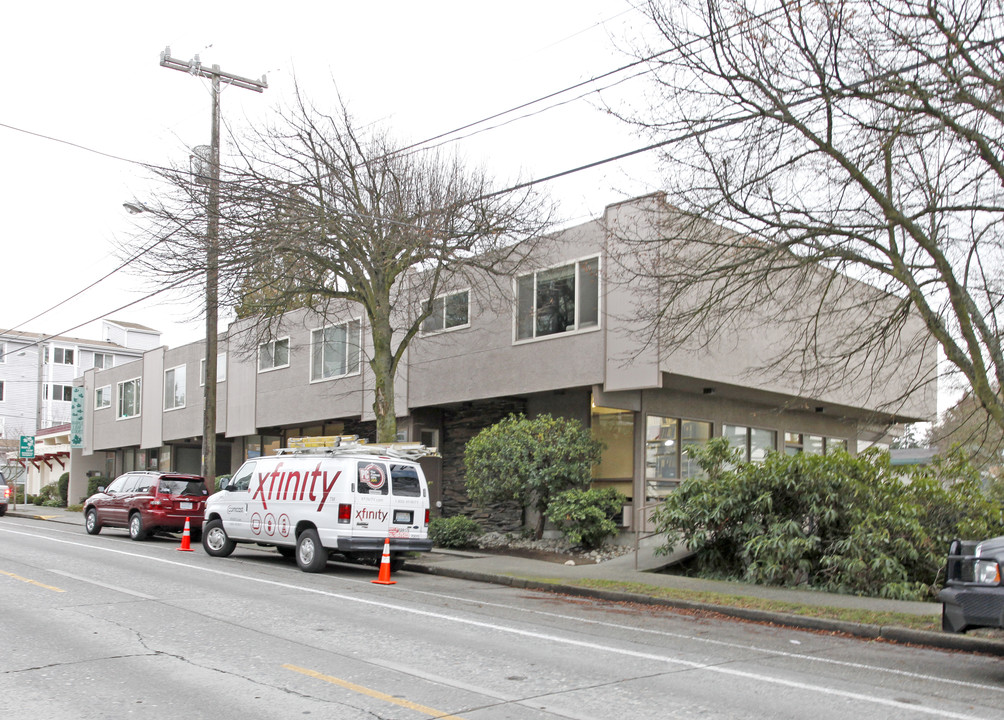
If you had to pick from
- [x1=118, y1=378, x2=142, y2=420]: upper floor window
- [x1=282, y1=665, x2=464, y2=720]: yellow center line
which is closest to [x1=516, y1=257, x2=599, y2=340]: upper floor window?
[x1=282, y1=665, x2=464, y2=720]: yellow center line

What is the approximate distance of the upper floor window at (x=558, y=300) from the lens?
61.6 ft

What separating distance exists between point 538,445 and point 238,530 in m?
6.06

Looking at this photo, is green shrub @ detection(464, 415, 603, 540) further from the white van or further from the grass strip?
the grass strip

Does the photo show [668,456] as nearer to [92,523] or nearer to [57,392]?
[92,523]

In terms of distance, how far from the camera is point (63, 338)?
61.3 metres

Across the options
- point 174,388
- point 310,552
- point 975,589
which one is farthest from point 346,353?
point 975,589

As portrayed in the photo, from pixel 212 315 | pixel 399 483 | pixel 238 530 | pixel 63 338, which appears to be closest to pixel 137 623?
pixel 399 483

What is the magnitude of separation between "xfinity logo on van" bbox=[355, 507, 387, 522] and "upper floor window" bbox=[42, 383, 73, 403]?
5433 centimetres

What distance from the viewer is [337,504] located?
49.6ft

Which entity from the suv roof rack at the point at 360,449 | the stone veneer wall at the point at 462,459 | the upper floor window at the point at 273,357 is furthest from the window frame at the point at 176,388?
the suv roof rack at the point at 360,449

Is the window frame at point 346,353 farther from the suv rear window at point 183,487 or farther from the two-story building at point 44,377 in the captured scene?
the two-story building at point 44,377

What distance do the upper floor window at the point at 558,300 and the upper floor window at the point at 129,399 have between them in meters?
25.4

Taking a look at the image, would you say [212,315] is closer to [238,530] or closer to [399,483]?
[238,530]

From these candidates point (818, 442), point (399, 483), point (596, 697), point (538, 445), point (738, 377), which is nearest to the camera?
point (596, 697)
